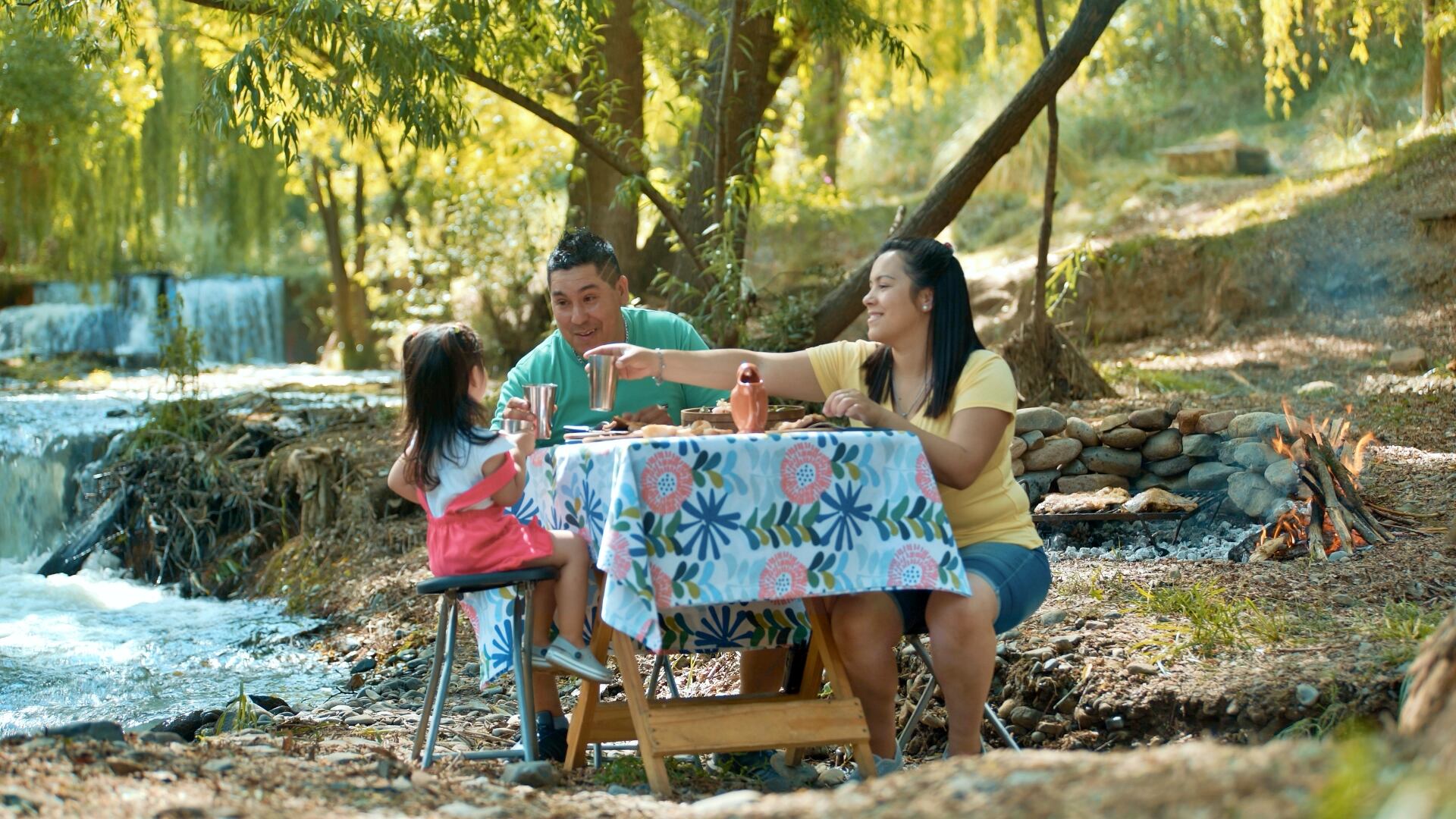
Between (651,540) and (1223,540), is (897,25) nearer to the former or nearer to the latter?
(1223,540)

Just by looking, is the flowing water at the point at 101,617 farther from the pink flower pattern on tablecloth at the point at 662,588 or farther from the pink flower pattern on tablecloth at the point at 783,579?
the pink flower pattern on tablecloth at the point at 783,579

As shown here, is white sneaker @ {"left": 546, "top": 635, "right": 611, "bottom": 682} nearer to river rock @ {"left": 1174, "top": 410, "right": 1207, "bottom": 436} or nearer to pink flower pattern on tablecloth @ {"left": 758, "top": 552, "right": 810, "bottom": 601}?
pink flower pattern on tablecloth @ {"left": 758, "top": 552, "right": 810, "bottom": 601}

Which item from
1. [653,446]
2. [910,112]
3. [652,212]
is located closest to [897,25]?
[652,212]

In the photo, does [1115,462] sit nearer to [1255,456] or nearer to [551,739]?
[1255,456]

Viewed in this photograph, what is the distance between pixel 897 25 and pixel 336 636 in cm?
428

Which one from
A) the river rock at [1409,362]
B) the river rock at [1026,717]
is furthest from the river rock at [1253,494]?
the river rock at [1409,362]

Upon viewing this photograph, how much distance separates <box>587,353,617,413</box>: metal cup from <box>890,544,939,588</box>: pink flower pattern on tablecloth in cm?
97

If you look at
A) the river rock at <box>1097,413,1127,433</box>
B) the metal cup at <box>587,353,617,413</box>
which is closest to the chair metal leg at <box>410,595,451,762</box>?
the metal cup at <box>587,353,617,413</box>

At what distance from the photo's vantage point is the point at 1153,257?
10.8 m

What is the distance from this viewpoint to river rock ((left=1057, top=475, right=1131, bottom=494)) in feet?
19.8

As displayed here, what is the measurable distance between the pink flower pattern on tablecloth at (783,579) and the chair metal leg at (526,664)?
63cm

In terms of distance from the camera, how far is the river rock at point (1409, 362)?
28.0 feet

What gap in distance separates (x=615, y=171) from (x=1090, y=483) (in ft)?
13.5

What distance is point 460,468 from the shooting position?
3.44 m
